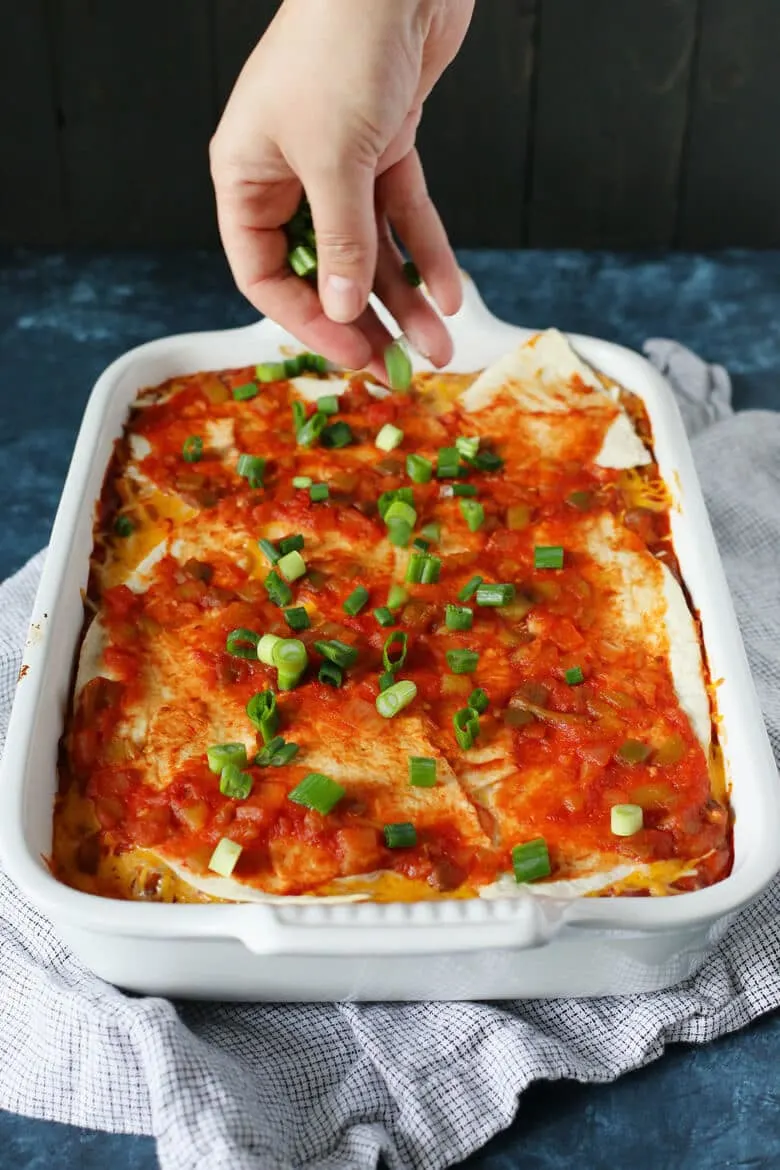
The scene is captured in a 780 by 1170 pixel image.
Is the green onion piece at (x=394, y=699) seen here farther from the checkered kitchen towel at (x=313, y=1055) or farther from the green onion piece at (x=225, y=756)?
the checkered kitchen towel at (x=313, y=1055)

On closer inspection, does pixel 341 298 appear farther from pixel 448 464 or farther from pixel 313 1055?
pixel 313 1055

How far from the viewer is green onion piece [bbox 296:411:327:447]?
11.4ft

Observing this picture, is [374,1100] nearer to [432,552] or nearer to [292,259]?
[432,552]

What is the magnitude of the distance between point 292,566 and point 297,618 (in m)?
0.15

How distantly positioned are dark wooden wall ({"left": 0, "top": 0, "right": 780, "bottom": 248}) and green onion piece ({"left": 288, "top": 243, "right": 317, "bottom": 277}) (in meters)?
2.04

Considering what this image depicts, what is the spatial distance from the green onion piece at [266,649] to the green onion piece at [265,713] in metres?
0.13

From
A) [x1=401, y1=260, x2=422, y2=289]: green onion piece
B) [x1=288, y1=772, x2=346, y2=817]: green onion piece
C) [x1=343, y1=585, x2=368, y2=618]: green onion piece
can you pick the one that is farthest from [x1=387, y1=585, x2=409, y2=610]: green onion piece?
[x1=401, y1=260, x2=422, y2=289]: green onion piece

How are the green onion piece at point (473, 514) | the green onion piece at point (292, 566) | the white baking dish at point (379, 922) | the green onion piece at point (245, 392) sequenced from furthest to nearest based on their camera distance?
the green onion piece at point (245, 392) → the green onion piece at point (473, 514) → the green onion piece at point (292, 566) → the white baking dish at point (379, 922)

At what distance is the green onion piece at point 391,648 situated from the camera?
2.85 meters

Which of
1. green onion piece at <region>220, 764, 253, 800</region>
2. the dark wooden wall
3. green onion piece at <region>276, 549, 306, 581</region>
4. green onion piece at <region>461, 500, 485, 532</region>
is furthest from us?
the dark wooden wall

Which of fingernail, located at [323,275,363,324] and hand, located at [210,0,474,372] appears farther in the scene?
fingernail, located at [323,275,363,324]

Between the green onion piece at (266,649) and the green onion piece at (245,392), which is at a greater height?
the green onion piece at (245,392)

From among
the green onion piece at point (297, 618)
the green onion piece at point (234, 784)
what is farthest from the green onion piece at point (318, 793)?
the green onion piece at point (297, 618)

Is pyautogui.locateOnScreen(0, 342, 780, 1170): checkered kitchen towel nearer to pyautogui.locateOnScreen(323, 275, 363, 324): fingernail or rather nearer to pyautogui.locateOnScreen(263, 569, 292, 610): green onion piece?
pyautogui.locateOnScreen(263, 569, 292, 610): green onion piece
